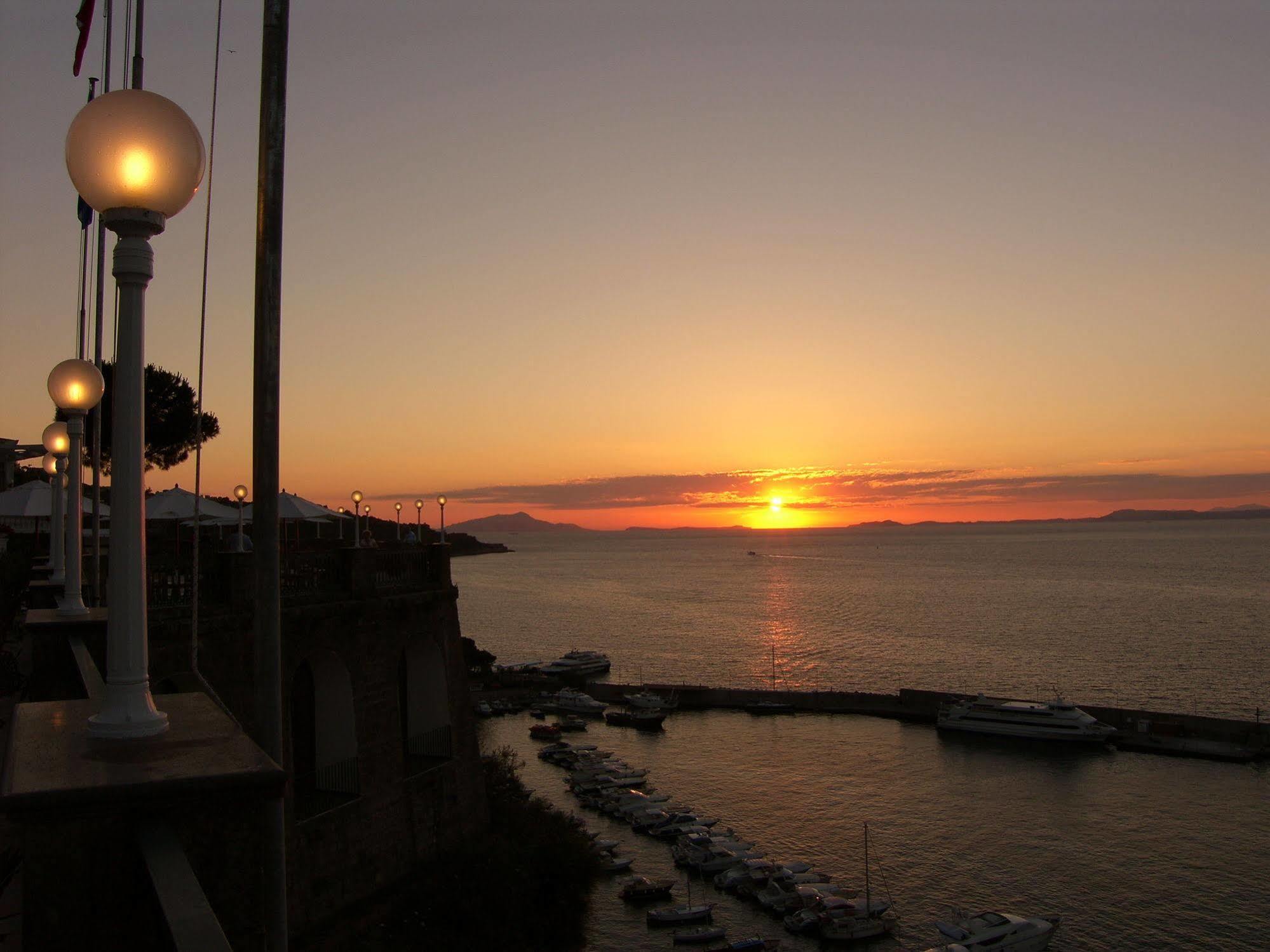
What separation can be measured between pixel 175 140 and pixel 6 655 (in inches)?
516

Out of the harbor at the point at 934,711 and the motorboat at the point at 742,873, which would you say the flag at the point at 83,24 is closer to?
the motorboat at the point at 742,873

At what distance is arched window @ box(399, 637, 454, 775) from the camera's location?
2227 cm

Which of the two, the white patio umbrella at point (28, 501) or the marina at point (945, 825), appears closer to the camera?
the white patio umbrella at point (28, 501)

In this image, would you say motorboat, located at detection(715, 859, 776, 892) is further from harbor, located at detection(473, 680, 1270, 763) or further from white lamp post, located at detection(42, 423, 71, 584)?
harbor, located at detection(473, 680, 1270, 763)

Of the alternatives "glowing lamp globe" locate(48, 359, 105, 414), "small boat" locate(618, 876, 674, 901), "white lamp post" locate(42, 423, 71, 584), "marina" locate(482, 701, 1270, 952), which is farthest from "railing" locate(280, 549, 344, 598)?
"small boat" locate(618, 876, 674, 901)

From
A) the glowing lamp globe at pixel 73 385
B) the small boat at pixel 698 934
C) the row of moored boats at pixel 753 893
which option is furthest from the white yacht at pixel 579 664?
the glowing lamp globe at pixel 73 385

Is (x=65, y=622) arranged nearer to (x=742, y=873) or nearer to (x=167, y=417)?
(x=742, y=873)

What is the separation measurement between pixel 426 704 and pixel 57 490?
10633 millimetres

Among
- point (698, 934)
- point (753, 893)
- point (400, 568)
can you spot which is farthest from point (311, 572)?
point (753, 893)

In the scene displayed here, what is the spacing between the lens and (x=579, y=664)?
7962 cm

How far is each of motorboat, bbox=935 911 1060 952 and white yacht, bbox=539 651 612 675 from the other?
5024 cm

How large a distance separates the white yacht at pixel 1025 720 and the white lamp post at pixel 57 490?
52.9 meters

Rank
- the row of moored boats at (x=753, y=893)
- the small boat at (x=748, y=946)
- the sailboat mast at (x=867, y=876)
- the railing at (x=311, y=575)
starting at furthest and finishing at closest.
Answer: the sailboat mast at (x=867, y=876), the row of moored boats at (x=753, y=893), the small boat at (x=748, y=946), the railing at (x=311, y=575)

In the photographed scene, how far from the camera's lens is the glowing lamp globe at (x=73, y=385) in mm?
9047
